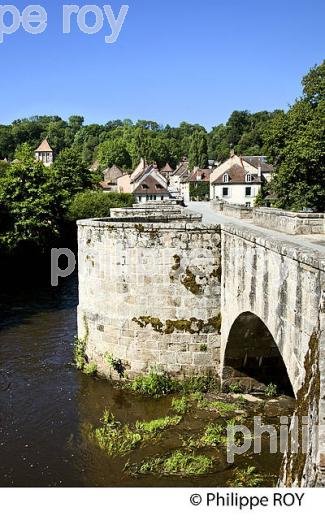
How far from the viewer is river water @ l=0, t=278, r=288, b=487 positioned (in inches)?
419

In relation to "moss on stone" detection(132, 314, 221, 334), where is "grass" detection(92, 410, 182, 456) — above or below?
below

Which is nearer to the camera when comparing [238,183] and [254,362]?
[254,362]

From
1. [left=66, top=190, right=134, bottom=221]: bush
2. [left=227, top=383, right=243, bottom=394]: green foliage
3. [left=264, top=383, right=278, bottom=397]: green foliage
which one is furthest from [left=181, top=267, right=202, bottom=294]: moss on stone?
[left=66, top=190, right=134, bottom=221]: bush

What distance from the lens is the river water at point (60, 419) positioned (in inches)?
419

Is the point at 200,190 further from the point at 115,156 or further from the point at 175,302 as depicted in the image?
the point at 175,302

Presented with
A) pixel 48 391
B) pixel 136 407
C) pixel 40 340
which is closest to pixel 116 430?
pixel 136 407

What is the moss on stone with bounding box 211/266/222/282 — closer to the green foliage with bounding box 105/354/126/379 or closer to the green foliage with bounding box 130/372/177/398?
the green foliage with bounding box 130/372/177/398

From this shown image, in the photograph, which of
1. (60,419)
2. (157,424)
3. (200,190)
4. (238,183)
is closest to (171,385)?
(157,424)

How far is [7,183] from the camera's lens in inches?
1252

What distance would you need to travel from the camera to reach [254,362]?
14.1 meters

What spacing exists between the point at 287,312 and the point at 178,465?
4.49 m

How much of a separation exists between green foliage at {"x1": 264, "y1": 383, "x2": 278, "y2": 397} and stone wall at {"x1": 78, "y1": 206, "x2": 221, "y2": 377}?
4.55ft

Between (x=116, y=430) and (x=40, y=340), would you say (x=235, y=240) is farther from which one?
(x=40, y=340)

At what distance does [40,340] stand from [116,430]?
7.90 metres
